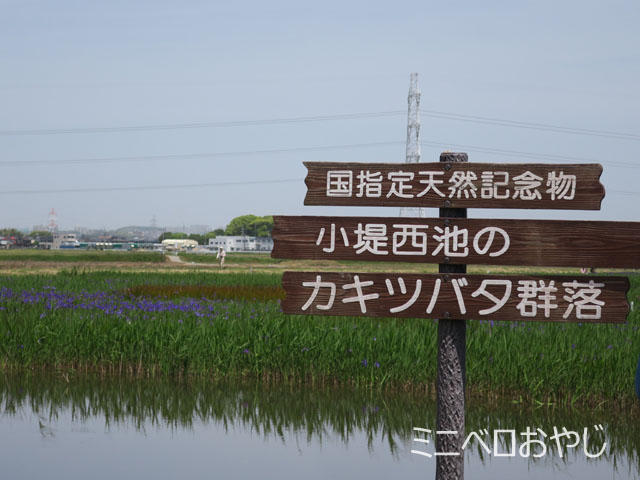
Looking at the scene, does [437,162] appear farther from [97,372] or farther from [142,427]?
[97,372]

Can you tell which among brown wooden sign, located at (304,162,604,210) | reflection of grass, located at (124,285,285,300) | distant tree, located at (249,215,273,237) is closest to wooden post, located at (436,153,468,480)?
brown wooden sign, located at (304,162,604,210)

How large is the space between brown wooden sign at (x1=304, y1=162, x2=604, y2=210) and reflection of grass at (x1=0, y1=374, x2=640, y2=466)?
3203 millimetres

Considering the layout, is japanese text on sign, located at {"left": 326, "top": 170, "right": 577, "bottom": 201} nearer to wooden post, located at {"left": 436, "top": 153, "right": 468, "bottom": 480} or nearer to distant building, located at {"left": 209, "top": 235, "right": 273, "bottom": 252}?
wooden post, located at {"left": 436, "top": 153, "right": 468, "bottom": 480}

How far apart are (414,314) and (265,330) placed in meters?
6.07

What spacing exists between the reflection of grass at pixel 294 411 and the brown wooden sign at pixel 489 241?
2.90 meters

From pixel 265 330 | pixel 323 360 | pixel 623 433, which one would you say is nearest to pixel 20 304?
pixel 265 330

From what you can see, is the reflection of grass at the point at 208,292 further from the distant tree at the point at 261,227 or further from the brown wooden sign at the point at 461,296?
the distant tree at the point at 261,227

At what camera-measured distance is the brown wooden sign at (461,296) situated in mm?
5449

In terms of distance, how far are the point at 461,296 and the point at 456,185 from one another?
34.2 inches

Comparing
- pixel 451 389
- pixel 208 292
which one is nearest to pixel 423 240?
pixel 451 389

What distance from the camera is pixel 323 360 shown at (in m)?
10.8

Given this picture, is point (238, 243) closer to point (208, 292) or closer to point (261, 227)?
point (261, 227)

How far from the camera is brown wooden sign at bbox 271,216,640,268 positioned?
5516 millimetres

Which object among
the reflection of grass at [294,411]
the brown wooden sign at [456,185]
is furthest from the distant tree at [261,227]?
the brown wooden sign at [456,185]
